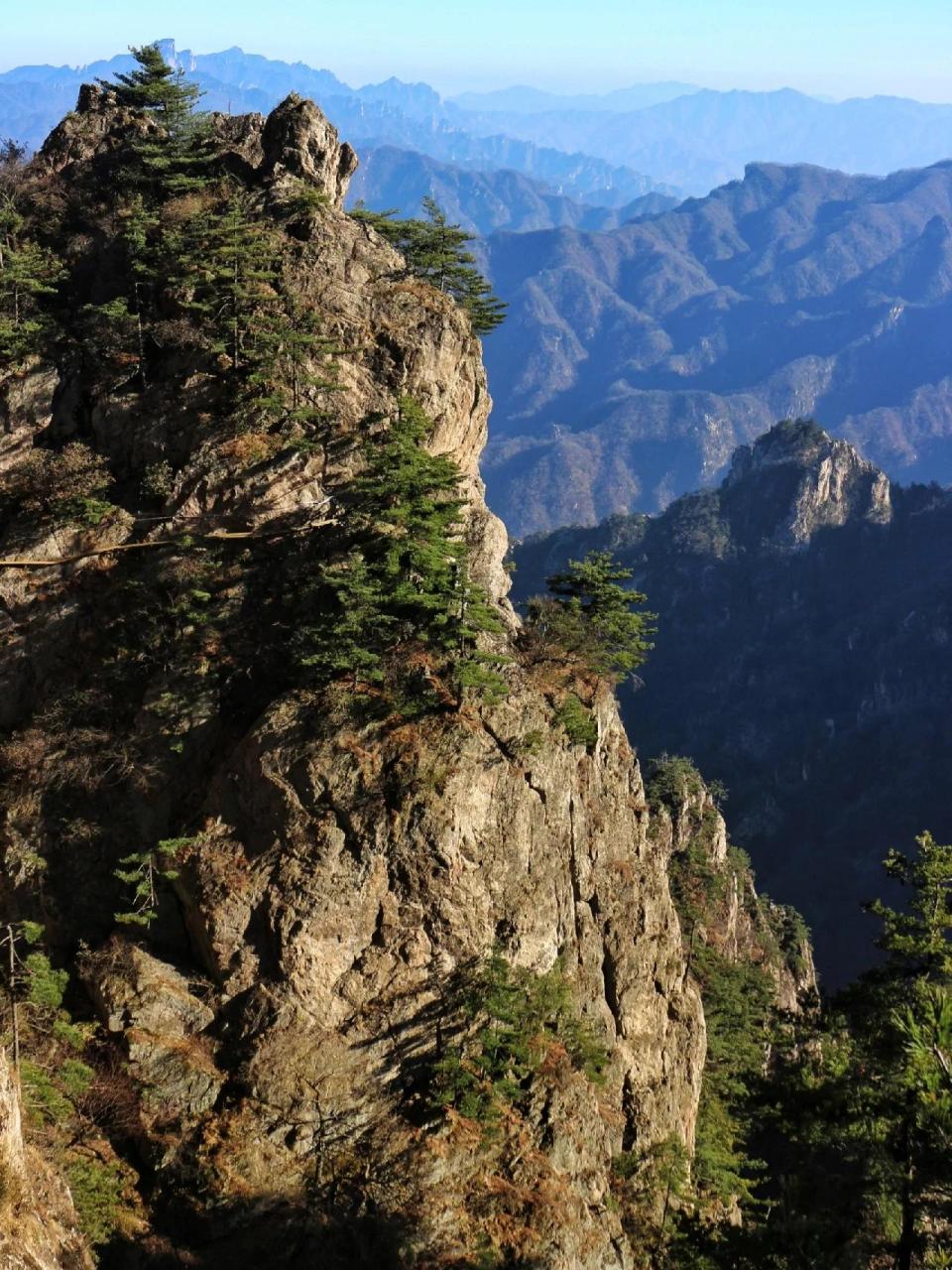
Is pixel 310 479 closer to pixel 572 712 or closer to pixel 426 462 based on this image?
pixel 426 462

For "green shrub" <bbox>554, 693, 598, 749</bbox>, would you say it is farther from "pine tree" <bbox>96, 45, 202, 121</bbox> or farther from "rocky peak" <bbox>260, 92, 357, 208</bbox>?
"pine tree" <bbox>96, 45, 202, 121</bbox>

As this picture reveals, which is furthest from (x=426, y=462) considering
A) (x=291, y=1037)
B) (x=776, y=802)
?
(x=776, y=802)

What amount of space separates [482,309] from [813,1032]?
79.7 feet

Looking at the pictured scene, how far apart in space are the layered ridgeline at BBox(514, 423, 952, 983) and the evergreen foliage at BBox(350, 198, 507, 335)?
97514 millimetres

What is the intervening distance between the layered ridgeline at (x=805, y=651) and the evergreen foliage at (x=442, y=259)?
97514 millimetres

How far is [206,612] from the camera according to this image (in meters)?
24.8

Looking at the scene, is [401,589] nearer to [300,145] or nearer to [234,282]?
[234,282]

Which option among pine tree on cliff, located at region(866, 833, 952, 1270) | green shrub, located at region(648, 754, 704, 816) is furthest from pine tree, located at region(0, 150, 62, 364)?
green shrub, located at region(648, 754, 704, 816)

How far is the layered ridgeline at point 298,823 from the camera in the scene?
20.1m

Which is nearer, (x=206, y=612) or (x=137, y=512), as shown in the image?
(x=206, y=612)

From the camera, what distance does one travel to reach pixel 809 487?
163000 millimetres

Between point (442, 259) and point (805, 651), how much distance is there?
141554 mm

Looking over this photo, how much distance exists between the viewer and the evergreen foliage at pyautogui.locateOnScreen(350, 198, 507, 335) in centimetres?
3369

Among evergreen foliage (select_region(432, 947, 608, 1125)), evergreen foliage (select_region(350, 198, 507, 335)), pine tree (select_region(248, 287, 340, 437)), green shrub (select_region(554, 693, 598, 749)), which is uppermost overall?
evergreen foliage (select_region(350, 198, 507, 335))
